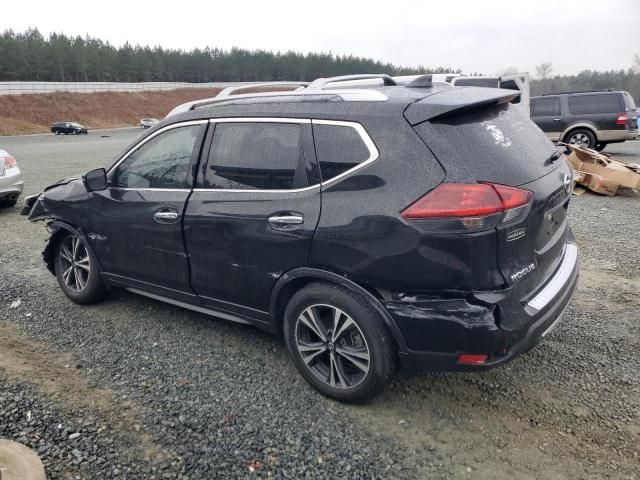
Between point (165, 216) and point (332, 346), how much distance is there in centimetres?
153

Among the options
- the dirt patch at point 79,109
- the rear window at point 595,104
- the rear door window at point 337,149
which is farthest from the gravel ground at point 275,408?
the dirt patch at point 79,109

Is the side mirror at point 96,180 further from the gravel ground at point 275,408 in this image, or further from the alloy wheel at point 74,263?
the gravel ground at point 275,408

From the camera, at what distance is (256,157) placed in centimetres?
321

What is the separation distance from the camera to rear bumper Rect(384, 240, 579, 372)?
251cm

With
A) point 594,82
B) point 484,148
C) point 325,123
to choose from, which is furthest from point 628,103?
point 594,82

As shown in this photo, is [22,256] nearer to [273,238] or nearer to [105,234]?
Answer: [105,234]

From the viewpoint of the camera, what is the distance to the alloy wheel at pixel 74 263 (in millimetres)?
4430

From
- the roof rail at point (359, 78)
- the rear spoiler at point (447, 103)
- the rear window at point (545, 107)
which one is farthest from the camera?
the rear window at point (545, 107)

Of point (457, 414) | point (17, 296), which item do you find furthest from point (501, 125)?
point (17, 296)

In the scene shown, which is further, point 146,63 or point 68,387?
point 146,63

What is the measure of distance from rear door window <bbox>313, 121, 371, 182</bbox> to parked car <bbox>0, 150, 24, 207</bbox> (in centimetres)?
719

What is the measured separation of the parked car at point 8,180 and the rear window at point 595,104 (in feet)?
44.2

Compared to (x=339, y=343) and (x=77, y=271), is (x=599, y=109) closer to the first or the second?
(x=339, y=343)

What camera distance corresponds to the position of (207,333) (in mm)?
3977
